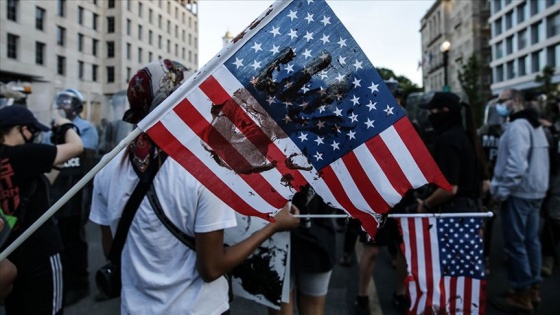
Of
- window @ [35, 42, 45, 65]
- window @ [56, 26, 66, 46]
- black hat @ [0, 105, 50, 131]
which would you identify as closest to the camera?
black hat @ [0, 105, 50, 131]

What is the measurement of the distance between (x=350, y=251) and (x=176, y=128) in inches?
184

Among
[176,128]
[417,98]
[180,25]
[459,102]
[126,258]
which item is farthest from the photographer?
[180,25]

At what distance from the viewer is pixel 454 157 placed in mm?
3523

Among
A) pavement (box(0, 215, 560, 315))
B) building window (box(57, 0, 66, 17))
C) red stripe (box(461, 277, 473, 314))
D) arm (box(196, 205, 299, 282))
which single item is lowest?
pavement (box(0, 215, 560, 315))

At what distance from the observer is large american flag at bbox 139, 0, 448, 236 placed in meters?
1.40

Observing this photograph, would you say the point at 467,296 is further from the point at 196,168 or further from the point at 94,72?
the point at 94,72

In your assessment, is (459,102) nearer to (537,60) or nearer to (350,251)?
(350,251)

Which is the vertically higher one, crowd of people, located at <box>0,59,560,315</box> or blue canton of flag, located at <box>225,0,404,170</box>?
blue canton of flag, located at <box>225,0,404,170</box>

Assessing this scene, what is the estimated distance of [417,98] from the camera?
15648 millimetres

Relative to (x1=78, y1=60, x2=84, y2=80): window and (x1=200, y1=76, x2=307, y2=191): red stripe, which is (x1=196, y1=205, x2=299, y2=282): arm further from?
(x1=78, y1=60, x2=84, y2=80): window

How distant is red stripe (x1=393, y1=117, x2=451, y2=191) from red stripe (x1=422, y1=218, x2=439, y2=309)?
1.04m

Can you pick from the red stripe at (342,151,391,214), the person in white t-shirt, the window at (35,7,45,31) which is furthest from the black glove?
the window at (35,7,45,31)

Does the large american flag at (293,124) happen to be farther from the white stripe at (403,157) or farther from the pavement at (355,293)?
the pavement at (355,293)

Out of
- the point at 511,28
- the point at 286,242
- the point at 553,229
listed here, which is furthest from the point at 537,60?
the point at 286,242
